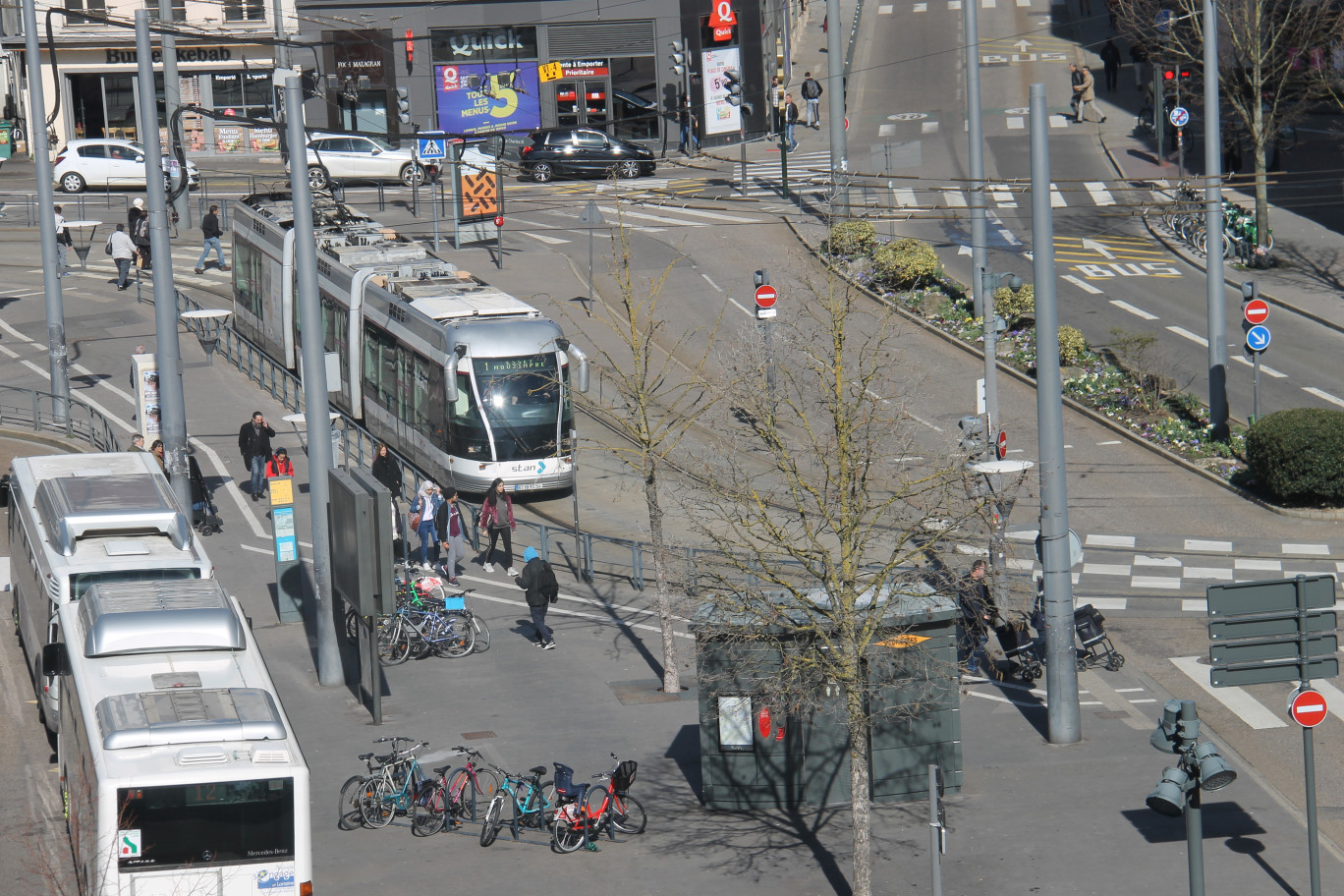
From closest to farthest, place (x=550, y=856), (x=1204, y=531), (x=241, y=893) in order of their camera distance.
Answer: (x=241, y=893), (x=550, y=856), (x=1204, y=531)

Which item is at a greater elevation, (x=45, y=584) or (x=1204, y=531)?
(x=45, y=584)

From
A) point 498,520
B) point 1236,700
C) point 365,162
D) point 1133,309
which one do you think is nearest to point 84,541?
point 498,520

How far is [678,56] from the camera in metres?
56.3

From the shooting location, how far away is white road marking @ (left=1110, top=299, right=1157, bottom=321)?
38188 mm

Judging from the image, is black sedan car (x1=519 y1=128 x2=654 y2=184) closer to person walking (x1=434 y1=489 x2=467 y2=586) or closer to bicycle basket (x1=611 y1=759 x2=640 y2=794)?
person walking (x1=434 y1=489 x2=467 y2=586)

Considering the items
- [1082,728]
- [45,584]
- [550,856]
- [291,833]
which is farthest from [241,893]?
[1082,728]

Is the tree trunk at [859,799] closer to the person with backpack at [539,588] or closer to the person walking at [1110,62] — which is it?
the person with backpack at [539,588]

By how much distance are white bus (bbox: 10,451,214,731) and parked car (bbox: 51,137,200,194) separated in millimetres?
32072

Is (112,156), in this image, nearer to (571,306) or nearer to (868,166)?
(571,306)

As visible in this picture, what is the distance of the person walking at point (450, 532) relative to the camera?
2545 centimetres

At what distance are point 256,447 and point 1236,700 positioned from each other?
16.4m

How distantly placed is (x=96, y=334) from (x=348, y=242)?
8133 millimetres

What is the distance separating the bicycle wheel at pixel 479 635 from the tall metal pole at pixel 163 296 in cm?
462

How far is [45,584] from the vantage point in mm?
18734
